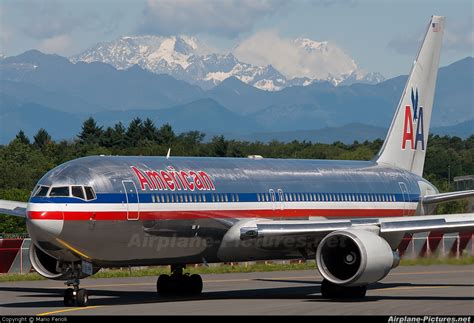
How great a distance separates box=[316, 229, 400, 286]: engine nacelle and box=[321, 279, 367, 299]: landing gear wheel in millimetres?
820

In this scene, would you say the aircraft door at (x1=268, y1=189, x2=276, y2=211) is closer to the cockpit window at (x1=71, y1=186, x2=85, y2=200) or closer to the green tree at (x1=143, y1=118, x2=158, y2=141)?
the cockpit window at (x1=71, y1=186, x2=85, y2=200)

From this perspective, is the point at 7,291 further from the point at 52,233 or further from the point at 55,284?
the point at 52,233

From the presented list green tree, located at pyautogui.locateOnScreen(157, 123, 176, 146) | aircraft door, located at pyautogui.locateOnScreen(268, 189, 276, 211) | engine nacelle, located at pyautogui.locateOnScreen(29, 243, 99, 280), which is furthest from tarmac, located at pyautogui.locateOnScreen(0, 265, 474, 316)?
green tree, located at pyautogui.locateOnScreen(157, 123, 176, 146)

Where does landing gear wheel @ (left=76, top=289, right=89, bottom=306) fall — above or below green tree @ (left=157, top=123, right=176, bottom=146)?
below

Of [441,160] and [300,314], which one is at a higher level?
[441,160]

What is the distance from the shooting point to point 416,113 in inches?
1871

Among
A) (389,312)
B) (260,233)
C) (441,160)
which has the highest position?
(441,160)

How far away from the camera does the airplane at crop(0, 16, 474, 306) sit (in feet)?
104

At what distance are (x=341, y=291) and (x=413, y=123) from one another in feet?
46.9

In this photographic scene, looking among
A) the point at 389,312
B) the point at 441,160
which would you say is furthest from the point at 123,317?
the point at 441,160

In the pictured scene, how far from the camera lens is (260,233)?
35750mm

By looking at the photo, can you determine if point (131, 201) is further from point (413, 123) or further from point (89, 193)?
point (413, 123)

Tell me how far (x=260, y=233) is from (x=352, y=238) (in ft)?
11.1

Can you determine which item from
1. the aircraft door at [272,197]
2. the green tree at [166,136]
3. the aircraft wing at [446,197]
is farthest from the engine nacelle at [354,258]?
the green tree at [166,136]
